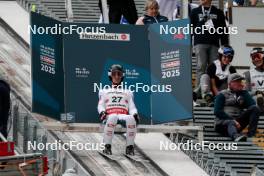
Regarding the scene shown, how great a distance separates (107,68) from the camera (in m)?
29.2

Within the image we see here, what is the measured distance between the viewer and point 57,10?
1395 inches

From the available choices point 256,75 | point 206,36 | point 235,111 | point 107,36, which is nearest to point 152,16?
point 206,36

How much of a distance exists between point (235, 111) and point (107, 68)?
2151 millimetres

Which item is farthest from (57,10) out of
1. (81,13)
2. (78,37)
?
Result: (78,37)

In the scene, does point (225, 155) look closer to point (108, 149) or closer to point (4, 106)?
point (108, 149)

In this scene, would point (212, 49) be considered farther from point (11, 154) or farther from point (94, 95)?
point (11, 154)

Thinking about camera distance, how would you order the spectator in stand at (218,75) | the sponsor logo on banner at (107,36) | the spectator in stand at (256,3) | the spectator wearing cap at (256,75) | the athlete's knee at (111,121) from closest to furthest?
the athlete's knee at (111,121), the sponsor logo on banner at (107,36), the spectator in stand at (218,75), the spectator wearing cap at (256,75), the spectator in stand at (256,3)

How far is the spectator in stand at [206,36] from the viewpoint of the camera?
30545 millimetres

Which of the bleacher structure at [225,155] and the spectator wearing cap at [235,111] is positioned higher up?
the spectator wearing cap at [235,111]

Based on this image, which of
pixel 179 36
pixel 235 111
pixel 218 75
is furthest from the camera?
pixel 218 75

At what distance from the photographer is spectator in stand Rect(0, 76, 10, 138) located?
25.9 m

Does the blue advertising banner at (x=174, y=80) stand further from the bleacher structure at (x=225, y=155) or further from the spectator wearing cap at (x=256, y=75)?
the spectator wearing cap at (x=256, y=75)

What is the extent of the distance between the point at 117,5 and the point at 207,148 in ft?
14.3

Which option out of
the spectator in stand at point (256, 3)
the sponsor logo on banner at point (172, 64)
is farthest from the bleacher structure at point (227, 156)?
the spectator in stand at point (256, 3)
